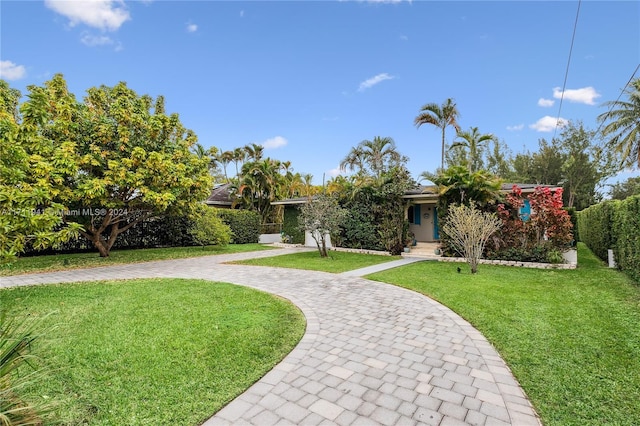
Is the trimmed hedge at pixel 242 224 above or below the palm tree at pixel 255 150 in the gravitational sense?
below

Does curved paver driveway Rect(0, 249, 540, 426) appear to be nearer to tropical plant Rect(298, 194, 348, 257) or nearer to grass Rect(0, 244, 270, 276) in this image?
tropical plant Rect(298, 194, 348, 257)

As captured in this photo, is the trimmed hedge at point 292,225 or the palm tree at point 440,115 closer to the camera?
the trimmed hedge at point 292,225

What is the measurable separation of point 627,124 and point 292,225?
2428cm

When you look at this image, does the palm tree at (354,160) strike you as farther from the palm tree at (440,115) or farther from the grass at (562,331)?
the grass at (562,331)

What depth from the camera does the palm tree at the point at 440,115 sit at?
22953 mm

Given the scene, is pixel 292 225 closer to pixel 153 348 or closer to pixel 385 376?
pixel 153 348

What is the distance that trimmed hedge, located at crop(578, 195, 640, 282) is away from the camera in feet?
28.2

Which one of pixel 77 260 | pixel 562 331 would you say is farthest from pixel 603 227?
pixel 77 260

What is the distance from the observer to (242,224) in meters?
22.2

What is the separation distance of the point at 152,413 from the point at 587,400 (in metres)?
4.29

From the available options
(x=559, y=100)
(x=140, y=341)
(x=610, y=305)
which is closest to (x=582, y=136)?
(x=559, y=100)

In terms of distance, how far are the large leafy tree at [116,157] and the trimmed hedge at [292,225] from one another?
25.1 ft


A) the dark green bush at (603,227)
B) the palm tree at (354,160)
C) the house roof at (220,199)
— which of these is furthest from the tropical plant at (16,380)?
the palm tree at (354,160)

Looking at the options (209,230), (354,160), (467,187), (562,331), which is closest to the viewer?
(562,331)
